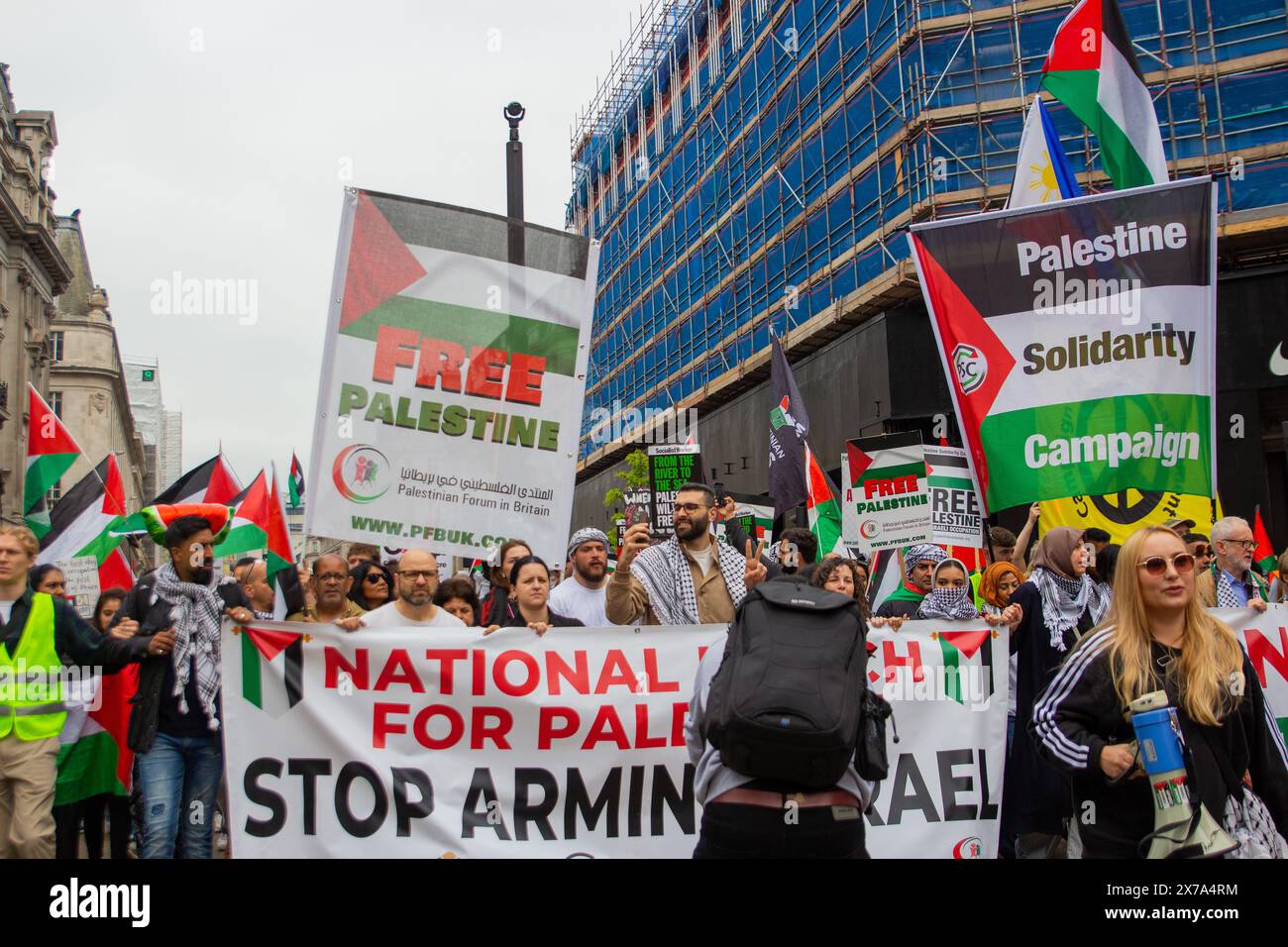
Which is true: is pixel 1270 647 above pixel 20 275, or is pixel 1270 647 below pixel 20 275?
below

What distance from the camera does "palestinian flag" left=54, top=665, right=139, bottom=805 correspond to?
600 centimetres

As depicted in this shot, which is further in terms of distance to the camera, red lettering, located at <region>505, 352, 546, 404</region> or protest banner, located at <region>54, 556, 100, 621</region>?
protest banner, located at <region>54, 556, 100, 621</region>

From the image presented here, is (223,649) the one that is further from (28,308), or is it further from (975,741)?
(28,308)

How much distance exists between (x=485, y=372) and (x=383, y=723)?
6.00 ft

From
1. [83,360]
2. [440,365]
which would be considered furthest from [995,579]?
[83,360]

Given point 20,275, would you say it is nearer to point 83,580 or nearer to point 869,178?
point 869,178

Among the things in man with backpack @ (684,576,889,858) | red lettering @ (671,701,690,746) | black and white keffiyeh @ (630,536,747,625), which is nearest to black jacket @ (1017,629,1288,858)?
man with backpack @ (684,576,889,858)

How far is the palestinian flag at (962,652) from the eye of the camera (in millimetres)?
5762

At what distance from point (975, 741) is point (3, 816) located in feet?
14.8

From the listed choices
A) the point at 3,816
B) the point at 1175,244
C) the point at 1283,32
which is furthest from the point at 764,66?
the point at 3,816

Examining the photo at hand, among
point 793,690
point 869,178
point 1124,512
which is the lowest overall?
point 793,690

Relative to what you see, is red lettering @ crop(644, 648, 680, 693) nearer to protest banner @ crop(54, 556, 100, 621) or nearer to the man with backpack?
the man with backpack

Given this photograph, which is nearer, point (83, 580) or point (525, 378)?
point (525, 378)

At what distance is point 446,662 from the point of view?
18.2 feet
